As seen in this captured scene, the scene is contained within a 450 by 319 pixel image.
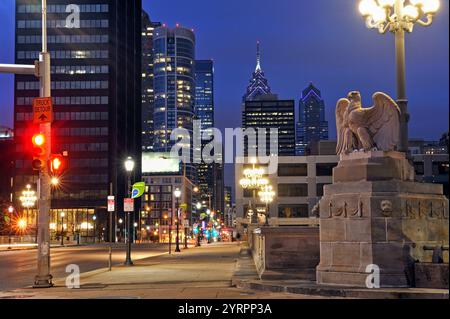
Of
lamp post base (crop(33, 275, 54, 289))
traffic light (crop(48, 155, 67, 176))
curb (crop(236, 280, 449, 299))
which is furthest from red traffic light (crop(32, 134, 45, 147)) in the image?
curb (crop(236, 280, 449, 299))

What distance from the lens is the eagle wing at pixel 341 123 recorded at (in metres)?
16.3

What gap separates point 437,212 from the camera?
50.5 feet

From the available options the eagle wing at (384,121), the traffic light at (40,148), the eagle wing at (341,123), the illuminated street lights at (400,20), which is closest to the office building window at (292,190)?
the illuminated street lights at (400,20)

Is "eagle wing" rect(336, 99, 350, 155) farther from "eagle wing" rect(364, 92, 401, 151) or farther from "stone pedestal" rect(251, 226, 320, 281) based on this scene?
"stone pedestal" rect(251, 226, 320, 281)

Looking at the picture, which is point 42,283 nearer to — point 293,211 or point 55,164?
point 55,164

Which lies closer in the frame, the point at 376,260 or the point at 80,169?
the point at 376,260

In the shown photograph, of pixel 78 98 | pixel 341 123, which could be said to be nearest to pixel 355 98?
pixel 341 123

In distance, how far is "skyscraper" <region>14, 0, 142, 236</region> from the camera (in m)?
133

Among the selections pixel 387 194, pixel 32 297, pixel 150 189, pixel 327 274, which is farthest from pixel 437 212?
pixel 150 189

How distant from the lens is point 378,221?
14500 mm

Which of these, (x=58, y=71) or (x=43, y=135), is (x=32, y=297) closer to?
(x=43, y=135)

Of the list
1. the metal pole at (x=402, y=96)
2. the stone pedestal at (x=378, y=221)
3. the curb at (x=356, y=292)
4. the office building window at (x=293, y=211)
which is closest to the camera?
the curb at (x=356, y=292)

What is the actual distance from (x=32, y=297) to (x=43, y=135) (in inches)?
207

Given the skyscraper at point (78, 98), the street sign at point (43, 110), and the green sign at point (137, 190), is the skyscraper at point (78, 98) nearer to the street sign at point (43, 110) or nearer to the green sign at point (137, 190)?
the green sign at point (137, 190)
